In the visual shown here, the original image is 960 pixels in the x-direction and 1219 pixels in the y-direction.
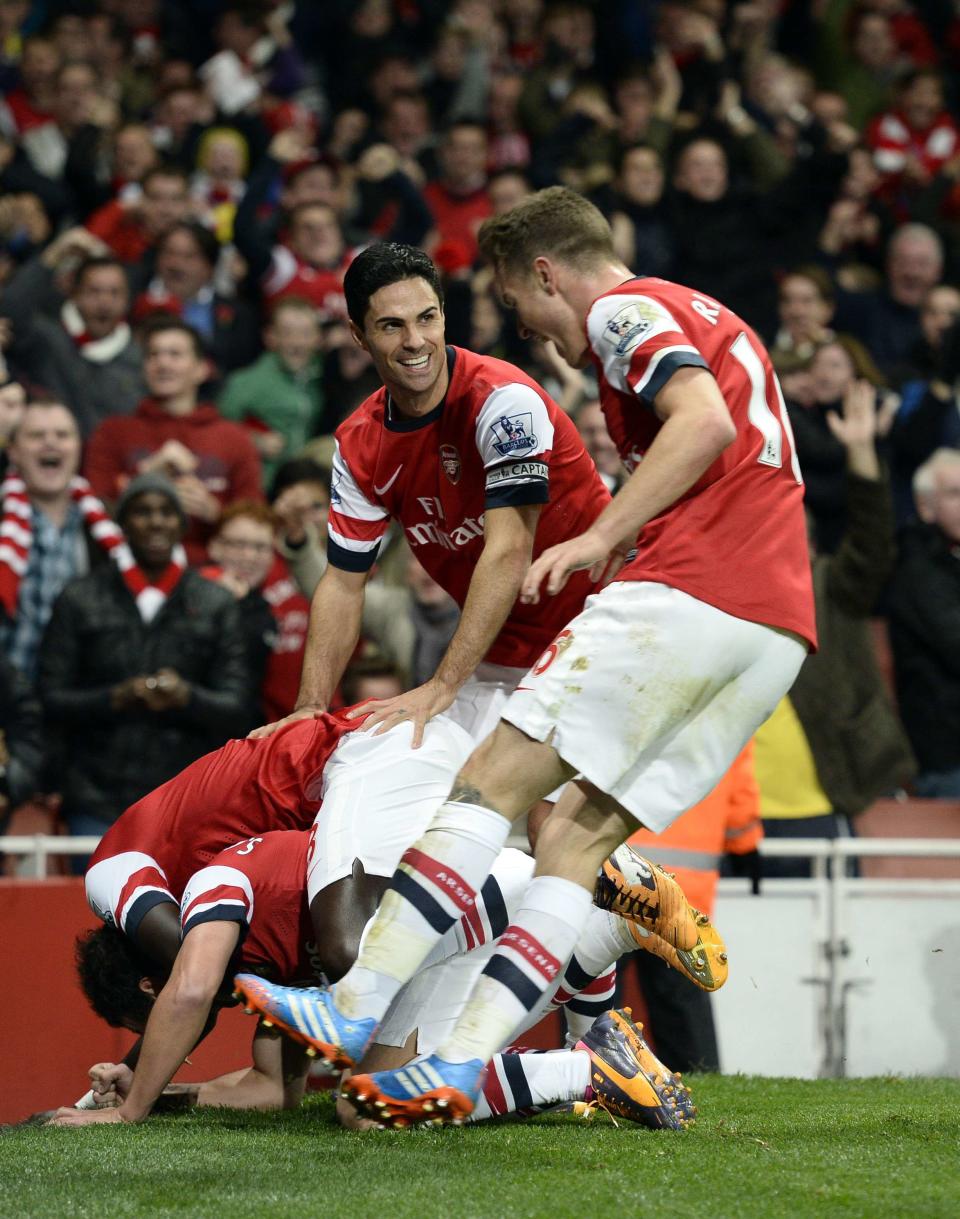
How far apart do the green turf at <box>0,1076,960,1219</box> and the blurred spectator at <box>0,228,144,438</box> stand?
4895mm

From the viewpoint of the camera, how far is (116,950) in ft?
18.0

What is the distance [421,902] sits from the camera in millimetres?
4391

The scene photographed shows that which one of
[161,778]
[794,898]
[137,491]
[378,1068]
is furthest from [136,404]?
[378,1068]

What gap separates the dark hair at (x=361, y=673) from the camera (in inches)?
318

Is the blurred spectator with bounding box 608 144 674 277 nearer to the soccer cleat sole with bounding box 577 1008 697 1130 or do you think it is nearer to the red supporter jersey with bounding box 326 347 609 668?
the red supporter jersey with bounding box 326 347 609 668

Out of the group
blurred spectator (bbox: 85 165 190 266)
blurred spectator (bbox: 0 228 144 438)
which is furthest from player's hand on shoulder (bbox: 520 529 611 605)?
blurred spectator (bbox: 85 165 190 266)

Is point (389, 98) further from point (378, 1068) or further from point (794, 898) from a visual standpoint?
point (378, 1068)

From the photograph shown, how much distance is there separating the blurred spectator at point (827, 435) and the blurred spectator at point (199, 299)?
3.36 metres

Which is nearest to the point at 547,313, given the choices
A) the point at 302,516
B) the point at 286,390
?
the point at 302,516

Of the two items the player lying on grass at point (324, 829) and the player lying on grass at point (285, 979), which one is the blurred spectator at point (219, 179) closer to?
the player lying on grass at point (324, 829)

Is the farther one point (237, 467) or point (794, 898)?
point (237, 467)

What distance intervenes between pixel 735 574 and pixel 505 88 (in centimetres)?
Result: 1004

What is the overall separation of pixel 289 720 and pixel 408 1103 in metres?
1.84

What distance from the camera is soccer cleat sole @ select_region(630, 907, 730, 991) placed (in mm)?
5422
